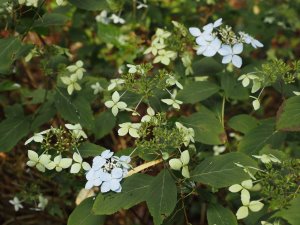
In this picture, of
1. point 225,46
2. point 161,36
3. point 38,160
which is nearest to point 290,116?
point 225,46

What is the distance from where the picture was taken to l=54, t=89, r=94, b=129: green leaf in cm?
230

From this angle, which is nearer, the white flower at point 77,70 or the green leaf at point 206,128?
the green leaf at point 206,128

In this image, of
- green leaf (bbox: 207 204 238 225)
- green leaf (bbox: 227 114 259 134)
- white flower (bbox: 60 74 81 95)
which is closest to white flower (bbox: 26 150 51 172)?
white flower (bbox: 60 74 81 95)

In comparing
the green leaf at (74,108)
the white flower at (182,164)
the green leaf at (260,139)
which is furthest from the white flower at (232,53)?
the green leaf at (74,108)

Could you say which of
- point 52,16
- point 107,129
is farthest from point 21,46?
point 107,129

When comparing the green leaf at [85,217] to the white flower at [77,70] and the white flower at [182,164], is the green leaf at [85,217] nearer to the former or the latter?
the white flower at [182,164]

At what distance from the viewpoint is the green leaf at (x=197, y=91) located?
7.46ft

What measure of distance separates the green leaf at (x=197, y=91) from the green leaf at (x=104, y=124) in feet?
1.18

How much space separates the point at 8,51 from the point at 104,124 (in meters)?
0.57

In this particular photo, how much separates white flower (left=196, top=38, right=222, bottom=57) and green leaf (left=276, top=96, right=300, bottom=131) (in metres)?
0.36

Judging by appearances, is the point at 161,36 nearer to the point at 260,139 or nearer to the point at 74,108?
the point at 74,108

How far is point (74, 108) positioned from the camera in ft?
7.70

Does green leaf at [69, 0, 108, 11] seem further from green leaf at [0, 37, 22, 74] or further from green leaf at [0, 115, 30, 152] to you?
green leaf at [0, 115, 30, 152]

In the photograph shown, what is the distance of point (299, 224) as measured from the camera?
4.88 feet
